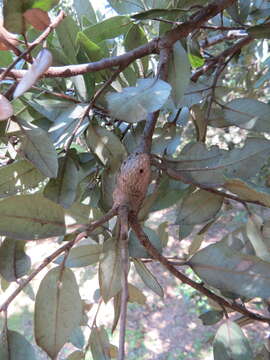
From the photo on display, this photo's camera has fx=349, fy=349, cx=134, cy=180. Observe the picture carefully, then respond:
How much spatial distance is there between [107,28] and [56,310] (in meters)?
0.42

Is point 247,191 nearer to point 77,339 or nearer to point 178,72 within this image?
point 178,72

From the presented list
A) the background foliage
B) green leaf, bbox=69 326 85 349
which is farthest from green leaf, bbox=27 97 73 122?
green leaf, bbox=69 326 85 349

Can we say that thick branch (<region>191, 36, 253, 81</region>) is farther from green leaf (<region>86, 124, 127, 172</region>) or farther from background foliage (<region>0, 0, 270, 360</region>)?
green leaf (<region>86, 124, 127, 172</region>)

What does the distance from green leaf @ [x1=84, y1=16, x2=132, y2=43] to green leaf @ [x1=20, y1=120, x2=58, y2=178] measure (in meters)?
0.20

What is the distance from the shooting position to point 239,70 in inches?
86.0

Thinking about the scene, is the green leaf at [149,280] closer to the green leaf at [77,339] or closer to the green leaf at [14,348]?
the green leaf at [14,348]

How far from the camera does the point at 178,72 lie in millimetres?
521

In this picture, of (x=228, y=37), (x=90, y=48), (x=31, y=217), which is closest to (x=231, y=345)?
(x=31, y=217)

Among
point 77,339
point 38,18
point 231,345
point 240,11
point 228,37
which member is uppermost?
point 38,18

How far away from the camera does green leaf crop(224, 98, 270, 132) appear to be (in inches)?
23.9

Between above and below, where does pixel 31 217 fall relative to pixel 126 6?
below

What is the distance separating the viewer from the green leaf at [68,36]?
500 mm

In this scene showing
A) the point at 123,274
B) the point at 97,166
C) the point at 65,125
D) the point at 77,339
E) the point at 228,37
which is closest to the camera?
the point at 123,274

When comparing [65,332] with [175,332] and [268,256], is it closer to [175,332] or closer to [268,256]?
[268,256]
